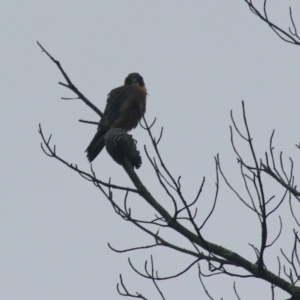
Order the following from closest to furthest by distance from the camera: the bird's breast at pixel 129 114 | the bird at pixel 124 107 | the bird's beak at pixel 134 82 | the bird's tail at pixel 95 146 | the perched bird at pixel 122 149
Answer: the perched bird at pixel 122 149 → the bird's tail at pixel 95 146 → the bird at pixel 124 107 → the bird's breast at pixel 129 114 → the bird's beak at pixel 134 82

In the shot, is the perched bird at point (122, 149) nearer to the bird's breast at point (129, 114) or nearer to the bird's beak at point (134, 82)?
the bird's breast at point (129, 114)

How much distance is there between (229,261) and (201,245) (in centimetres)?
15

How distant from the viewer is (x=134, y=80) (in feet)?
28.0

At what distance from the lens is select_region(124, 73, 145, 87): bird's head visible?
8471mm

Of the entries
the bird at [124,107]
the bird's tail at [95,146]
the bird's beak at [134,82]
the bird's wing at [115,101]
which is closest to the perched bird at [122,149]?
the bird's tail at [95,146]

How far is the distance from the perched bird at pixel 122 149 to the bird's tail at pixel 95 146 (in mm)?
3378

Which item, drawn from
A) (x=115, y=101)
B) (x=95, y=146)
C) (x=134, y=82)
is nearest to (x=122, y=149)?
(x=95, y=146)

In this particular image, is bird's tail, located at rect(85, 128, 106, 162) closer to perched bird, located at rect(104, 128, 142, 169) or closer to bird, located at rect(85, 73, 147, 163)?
bird, located at rect(85, 73, 147, 163)

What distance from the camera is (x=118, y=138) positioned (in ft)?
11.8

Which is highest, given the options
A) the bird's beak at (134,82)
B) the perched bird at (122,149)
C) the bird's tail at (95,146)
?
the bird's beak at (134,82)

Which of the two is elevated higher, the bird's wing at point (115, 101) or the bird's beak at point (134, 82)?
the bird's beak at point (134, 82)

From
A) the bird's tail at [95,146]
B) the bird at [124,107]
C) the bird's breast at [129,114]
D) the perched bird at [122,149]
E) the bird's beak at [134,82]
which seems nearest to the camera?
the perched bird at [122,149]

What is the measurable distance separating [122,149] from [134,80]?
5077 mm

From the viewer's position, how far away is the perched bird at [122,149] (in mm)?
3567
